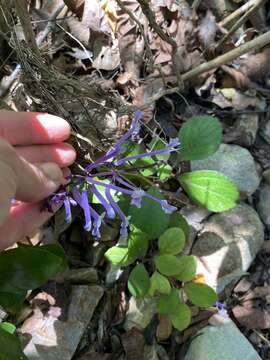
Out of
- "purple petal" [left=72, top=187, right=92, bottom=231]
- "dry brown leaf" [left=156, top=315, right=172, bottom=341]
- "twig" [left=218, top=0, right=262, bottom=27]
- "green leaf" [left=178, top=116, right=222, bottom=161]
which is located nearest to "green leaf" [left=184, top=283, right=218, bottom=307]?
"dry brown leaf" [left=156, top=315, right=172, bottom=341]

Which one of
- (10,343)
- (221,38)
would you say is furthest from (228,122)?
(10,343)

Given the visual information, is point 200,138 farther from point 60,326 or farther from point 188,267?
point 60,326

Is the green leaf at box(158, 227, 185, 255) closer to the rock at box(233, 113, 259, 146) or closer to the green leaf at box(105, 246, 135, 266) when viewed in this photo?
the green leaf at box(105, 246, 135, 266)

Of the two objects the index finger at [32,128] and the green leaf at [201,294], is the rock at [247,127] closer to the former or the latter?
the green leaf at [201,294]

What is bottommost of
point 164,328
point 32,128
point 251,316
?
point 251,316

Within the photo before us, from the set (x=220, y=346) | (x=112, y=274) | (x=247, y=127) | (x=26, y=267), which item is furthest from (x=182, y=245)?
(x=247, y=127)

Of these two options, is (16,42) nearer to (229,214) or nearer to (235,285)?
(229,214)
